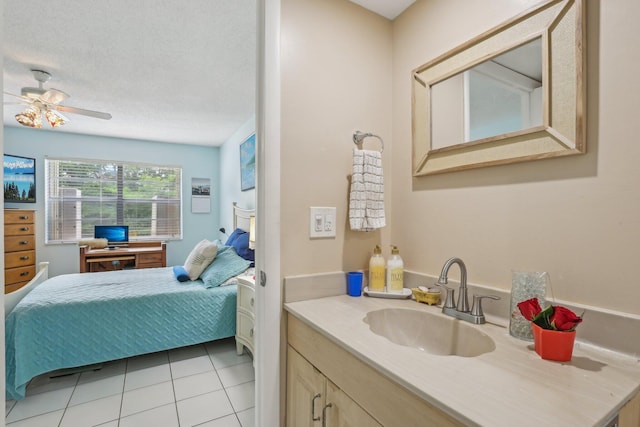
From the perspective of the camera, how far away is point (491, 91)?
41.9 inches

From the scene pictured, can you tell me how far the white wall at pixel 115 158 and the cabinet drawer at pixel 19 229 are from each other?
44cm

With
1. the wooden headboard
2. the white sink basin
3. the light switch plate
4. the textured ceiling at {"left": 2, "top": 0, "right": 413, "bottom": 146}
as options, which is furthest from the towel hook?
the wooden headboard

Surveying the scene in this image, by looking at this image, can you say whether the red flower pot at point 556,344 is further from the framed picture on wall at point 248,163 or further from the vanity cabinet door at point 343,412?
the framed picture on wall at point 248,163

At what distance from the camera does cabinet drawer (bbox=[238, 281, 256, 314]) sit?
7.30 feet

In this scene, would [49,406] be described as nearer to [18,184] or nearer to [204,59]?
[204,59]

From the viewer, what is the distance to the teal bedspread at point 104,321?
6.48ft

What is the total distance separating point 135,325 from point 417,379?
7.82ft

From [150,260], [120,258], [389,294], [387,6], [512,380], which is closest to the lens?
[512,380]

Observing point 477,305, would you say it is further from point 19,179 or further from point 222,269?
point 19,179

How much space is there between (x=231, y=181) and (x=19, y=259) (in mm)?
2727

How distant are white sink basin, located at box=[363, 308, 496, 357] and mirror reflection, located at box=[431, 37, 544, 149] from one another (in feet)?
2.20

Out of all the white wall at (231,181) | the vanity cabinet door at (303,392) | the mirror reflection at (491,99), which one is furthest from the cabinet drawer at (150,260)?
the mirror reflection at (491,99)

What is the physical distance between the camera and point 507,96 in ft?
3.33

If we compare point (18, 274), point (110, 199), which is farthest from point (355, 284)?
point (110, 199)
